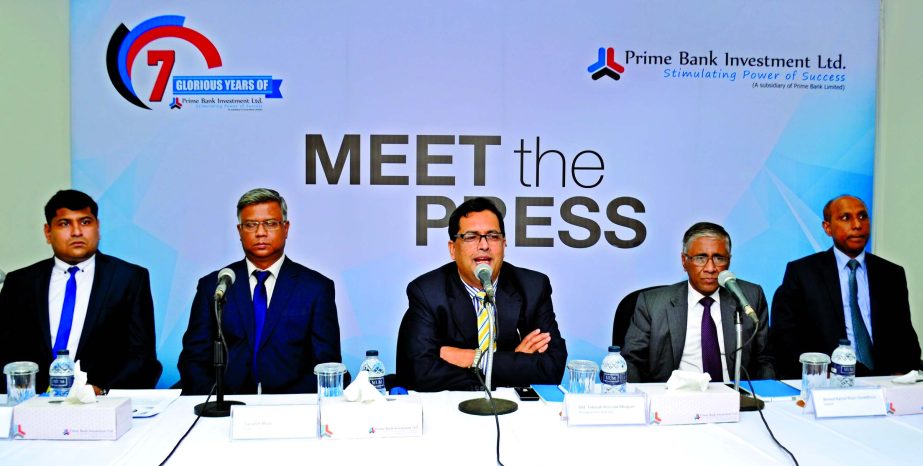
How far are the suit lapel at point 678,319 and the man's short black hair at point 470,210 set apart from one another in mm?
994

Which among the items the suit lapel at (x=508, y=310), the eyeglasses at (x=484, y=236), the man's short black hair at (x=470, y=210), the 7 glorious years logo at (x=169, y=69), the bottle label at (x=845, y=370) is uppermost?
the 7 glorious years logo at (x=169, y=69)

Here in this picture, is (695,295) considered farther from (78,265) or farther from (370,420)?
(78,265)

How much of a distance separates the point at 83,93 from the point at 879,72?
169 inches

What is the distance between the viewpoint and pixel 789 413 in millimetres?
2475

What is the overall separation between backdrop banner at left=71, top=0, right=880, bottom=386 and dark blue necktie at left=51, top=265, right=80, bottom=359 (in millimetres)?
278

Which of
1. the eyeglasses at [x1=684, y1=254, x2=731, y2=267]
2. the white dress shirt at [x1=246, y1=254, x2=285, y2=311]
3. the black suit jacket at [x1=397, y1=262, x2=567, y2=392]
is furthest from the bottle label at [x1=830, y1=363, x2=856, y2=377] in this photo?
the white dress shirt at [x1=246, y1=254, x2=285, y2=311]

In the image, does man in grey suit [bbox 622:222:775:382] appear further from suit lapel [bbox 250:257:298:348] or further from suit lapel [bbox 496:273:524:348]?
suit lapel [bbox 250:257:298:348]

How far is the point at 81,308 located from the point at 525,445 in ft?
8.77

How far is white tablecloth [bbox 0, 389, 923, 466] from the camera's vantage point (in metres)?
2.02

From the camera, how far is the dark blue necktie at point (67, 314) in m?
3.65

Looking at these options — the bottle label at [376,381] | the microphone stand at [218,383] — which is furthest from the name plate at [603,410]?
the microphone stand at [218,383]

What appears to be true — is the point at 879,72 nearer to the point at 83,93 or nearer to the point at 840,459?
the point at 840,459

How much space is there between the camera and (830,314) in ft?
13.0

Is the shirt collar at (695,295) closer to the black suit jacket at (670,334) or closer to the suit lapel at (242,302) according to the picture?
the black suit jacket at (670,334)
